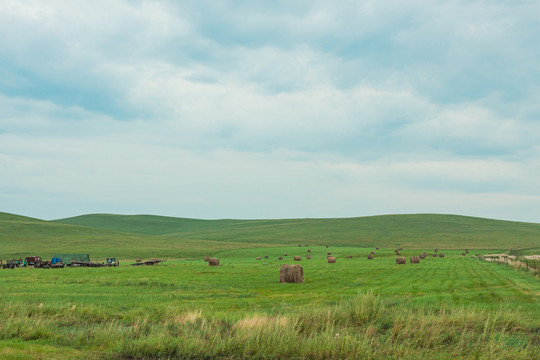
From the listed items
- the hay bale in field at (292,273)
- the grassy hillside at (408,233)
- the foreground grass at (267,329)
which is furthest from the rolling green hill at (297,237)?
the foreground grass at (267,329)

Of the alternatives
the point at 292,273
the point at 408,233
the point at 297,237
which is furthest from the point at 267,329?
the point at 408,233

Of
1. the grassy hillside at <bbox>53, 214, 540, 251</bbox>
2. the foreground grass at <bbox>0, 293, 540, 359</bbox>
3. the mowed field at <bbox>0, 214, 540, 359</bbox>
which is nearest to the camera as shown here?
the foreground grass at <bbox>0, 293, 540, 359</bbox>

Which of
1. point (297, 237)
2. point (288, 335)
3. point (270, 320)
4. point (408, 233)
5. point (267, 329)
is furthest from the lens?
point (408, 233)

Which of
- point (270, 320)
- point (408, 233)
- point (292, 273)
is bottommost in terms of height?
point (292, 273)

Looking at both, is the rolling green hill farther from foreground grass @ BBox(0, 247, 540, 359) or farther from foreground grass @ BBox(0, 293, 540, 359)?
foreground grass @ BBox(0, 293, 540, 359)

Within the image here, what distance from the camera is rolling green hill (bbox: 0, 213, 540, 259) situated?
95.2 metres

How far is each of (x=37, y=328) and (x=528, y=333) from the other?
1655 centimetres

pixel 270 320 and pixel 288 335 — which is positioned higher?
Result: pixel 270 320

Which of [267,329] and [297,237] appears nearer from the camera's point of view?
[267,329]

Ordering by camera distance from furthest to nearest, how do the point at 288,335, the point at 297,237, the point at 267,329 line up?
1. the point at 297,237
2. the point at 267,329
3. the point at 288,335

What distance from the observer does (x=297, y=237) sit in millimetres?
146250

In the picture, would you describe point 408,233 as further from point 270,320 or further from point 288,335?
point 288,335

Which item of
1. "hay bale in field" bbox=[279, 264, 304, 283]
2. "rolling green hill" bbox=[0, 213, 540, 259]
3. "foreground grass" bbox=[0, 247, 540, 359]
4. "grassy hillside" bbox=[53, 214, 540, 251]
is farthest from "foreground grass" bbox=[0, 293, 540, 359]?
"grassy hillside" bbox=[53, 214, 540, 251]

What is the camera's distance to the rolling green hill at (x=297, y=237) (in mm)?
95188
